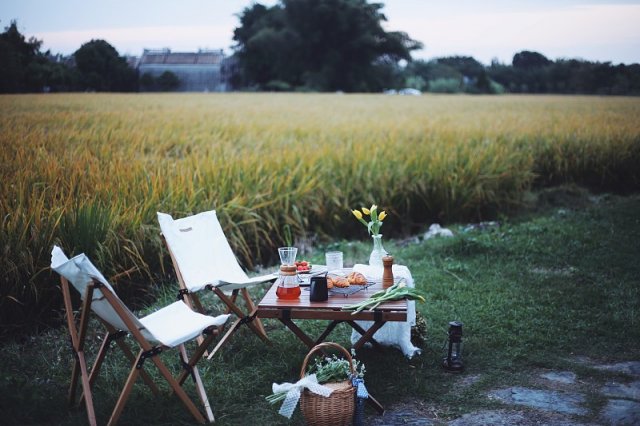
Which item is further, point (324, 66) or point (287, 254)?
point (324, 66)

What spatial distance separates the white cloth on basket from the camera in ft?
12.3

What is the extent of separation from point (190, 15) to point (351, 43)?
24.5 meters

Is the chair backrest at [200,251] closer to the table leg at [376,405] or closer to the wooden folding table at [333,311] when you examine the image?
the wooden folding table at [333,311]

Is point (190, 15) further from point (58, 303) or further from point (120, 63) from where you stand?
point (58, 303)

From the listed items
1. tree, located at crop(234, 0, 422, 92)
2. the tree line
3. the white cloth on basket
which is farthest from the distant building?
tree, located at crop(234, 0, 422, 92)

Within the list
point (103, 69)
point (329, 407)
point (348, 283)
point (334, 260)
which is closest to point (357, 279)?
point (348, 283)

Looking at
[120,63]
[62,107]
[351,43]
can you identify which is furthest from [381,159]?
[351,43]

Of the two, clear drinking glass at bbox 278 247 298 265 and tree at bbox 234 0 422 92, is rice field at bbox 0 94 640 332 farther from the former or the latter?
tree at bbox 234 0 422 92

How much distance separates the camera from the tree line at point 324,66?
7504mm

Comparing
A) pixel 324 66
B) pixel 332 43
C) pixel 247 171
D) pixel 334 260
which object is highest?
pixel 332 43

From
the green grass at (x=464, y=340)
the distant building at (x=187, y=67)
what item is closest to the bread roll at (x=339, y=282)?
the green grass at (x=464, y=340)

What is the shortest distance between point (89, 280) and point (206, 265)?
1426mm

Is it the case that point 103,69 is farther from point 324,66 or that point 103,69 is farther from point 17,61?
point 324,66

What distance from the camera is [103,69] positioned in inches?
335
